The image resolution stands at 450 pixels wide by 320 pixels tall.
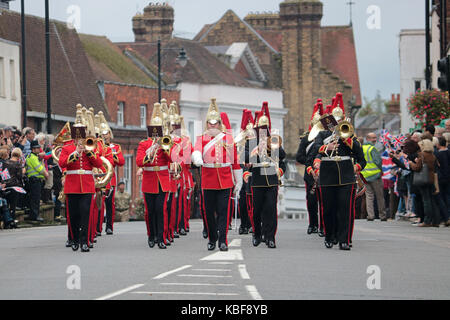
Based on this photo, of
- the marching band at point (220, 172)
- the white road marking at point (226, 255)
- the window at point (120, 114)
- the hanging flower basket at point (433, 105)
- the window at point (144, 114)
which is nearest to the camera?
the white road marking at point (226, 255)

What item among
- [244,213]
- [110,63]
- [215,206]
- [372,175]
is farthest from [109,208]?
[110,63]

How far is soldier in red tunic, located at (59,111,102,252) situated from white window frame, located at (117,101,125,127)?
44418mm

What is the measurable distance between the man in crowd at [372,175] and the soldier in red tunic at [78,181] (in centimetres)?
1078

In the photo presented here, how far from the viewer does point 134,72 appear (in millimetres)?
69188

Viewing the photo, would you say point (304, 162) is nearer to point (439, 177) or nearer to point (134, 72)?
point (439, 177)

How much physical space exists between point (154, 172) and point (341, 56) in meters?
77.0

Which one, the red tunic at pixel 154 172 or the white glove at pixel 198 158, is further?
the red tunic at pixel 154 172

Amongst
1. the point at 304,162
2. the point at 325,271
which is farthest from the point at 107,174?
the point at 325,271

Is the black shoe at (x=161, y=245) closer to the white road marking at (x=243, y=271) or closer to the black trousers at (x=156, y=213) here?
the black trousers at (x=156, y=213)

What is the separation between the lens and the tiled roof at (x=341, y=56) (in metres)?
94.6

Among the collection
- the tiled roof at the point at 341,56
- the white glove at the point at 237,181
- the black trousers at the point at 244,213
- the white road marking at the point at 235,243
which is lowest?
the white road marking at the point at 235,243

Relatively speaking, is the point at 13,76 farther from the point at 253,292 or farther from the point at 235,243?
the point at 253,292

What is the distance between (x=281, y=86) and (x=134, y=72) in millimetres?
20995

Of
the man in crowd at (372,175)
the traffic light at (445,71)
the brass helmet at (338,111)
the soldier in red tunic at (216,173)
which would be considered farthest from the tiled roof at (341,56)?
the soldier in red tunic at (216,173)
